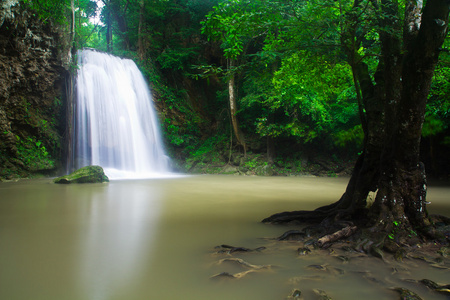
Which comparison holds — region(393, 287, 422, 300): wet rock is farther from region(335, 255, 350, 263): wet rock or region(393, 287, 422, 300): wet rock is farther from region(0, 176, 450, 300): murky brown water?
region(335, 255, 350, 263): wet rock

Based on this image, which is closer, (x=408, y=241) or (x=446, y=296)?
(x=446, y=296)

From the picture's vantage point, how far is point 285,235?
4027mm

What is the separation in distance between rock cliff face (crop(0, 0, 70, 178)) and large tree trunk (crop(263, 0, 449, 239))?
14.7 meters

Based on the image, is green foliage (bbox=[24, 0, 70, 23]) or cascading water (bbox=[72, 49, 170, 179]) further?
cascading water (bbox=[72, 49, 170, 179])

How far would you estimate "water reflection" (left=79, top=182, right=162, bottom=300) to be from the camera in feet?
8.73

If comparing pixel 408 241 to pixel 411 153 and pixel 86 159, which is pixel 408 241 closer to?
pixel 411 153

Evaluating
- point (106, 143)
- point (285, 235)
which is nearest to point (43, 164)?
point (106, 143)

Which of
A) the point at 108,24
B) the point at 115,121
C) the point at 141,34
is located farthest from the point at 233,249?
the point at 108,24

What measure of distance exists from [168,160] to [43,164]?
857 cm

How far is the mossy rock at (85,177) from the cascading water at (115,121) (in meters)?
2.82

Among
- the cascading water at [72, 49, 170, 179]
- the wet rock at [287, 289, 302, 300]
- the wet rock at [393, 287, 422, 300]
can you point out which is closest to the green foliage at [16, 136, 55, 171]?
the cascading water at [72, 49, 170, 179]

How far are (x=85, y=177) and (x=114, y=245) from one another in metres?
9.38

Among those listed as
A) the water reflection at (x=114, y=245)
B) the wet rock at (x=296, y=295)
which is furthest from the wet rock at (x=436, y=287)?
the water reflection at (x=114, y=245)

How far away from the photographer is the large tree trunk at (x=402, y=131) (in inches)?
141
